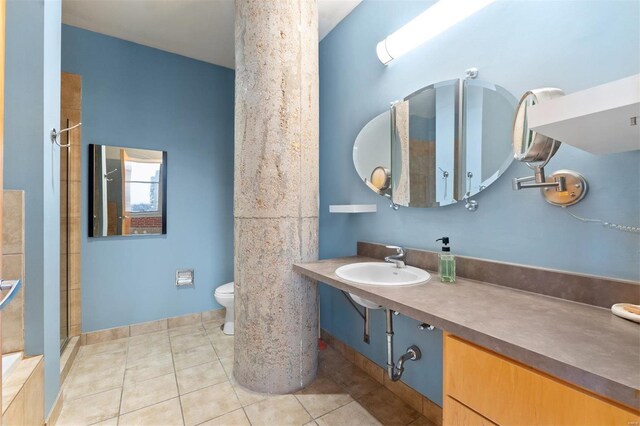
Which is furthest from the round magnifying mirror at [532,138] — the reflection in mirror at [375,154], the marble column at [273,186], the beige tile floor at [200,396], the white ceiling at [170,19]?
the white ceiling at [170,19]

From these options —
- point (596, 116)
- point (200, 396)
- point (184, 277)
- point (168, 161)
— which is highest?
point (168, 161)

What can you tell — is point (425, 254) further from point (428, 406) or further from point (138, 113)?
point (138, 113)

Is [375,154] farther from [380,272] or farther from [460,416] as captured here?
[460,416]

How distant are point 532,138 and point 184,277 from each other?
2.86m

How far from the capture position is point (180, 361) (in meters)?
2.05

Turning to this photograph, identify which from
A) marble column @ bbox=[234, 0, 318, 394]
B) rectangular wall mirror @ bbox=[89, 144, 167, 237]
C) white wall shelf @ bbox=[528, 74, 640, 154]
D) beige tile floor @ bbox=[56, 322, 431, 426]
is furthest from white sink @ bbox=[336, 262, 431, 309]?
rectangular wall mirror @ bbox=[89, 144, 167, 237]

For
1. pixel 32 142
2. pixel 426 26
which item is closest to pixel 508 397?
pixel 426 26

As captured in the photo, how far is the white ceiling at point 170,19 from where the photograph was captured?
2062 millimetres

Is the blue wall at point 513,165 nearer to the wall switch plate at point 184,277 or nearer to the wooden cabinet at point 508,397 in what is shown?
the wooden cabinet at point 508,397

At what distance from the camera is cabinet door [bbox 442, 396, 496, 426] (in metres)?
0.74

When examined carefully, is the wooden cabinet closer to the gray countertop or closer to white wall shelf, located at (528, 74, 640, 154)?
the gray countertop

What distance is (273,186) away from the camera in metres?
1.62

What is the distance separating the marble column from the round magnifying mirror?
1.07m

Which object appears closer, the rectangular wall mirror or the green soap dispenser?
the green soap dispenser
